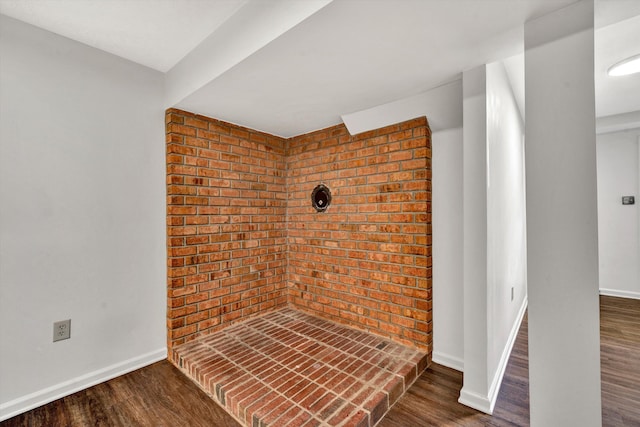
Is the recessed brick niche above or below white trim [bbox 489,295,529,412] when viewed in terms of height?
above

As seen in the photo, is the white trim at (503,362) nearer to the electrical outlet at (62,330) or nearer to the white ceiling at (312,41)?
the white ceiling at (312,41)

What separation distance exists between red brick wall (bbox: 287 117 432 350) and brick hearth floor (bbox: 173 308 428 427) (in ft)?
Answer: 0.85

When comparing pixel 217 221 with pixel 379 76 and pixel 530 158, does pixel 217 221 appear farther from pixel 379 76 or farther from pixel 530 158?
pixel 530 158

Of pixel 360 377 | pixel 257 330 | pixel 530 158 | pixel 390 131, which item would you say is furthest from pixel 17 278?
pixel 530 158

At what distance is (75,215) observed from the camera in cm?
176

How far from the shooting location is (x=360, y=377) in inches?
67.8

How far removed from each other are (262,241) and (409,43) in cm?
206

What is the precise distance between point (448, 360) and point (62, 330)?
2.62 meters

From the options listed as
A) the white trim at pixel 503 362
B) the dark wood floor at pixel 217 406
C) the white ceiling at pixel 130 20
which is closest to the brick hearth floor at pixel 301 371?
the dark wood floor at pixel 217 406

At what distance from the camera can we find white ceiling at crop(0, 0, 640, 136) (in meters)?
1.16

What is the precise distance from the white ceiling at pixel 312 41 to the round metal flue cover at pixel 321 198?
2.40 ft

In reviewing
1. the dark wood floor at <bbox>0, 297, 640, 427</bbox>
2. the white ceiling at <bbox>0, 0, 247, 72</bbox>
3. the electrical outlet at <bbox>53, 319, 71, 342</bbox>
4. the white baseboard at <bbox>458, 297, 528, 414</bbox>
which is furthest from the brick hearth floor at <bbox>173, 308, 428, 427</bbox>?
the white ceiling at <bbox>0, 0, 247, 72</bbox>

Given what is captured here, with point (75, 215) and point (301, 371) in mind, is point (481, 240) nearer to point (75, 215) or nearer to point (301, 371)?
point (301, 371)

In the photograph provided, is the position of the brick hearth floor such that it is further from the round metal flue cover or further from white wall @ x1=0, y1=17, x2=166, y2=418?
the round metal flue cover
